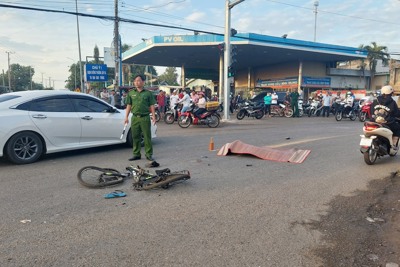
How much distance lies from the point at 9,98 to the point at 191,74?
129ft

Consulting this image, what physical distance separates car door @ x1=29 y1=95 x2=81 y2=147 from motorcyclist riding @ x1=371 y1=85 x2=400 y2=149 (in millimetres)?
6701

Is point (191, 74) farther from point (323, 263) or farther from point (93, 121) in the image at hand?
point (323, 263)

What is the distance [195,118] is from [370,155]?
8.71 meters

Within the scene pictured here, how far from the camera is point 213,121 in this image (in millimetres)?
15344

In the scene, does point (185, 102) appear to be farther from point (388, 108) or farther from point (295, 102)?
point (295, 102)

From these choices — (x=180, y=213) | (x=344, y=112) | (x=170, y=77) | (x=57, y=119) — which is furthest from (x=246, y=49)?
(x=170, y=77)

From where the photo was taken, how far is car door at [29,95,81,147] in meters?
7.21

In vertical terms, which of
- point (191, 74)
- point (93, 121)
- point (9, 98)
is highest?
point (191, 74)

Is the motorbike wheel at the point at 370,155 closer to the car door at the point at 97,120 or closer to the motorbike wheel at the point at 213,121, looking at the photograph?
the car door at the point at 97,120

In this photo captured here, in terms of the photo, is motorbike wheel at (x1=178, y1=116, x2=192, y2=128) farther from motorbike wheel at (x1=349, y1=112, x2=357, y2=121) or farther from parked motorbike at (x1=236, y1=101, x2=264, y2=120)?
motorbike wheel at (x1=349, y1=112, x2=357, y2=121)

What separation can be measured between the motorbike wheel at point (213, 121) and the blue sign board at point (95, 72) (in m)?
14.0

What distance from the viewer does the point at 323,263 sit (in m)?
3.11

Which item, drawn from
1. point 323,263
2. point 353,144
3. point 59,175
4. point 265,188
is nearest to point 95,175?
point 59,175

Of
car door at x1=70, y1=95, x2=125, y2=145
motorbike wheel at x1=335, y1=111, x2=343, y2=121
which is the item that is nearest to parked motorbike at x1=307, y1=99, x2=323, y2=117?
motorbike wheel at x1=335, y1=111, x2=343, y2=121
